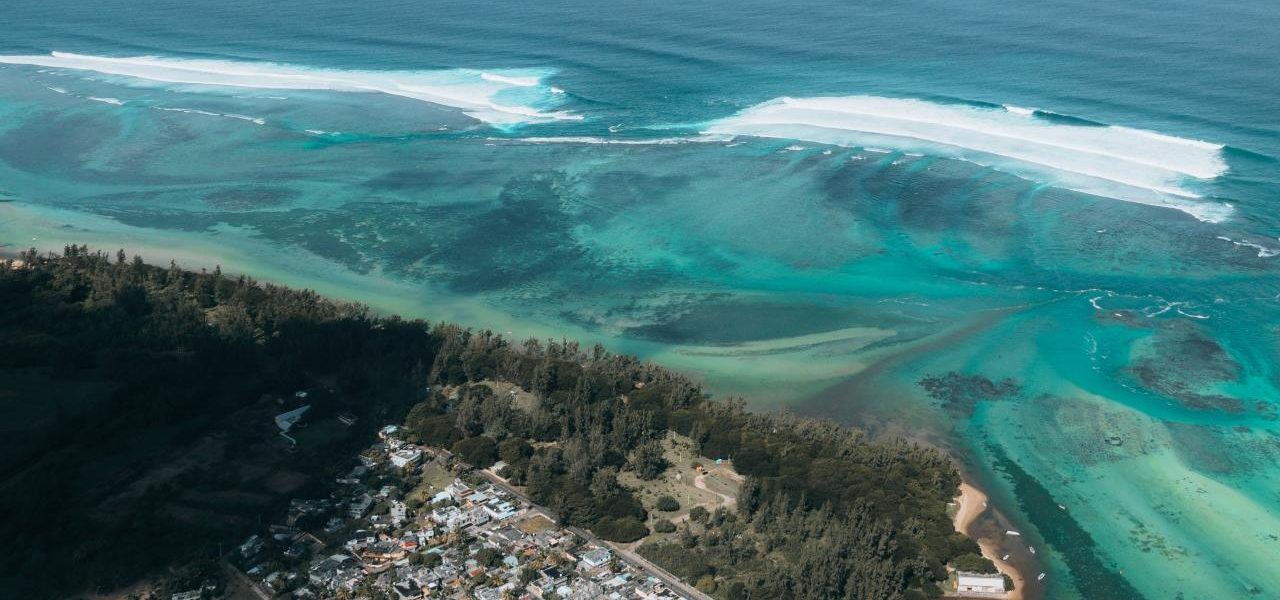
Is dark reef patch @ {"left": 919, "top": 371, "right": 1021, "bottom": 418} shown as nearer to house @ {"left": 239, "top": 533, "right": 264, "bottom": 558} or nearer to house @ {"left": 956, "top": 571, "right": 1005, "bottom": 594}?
house @ {"left": 956, "top": 571, "right": 1005, "bottom": 594}

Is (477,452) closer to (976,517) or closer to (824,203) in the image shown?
(976,517)

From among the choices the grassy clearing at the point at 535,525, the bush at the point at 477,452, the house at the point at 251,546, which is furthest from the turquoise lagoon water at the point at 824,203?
the house at the point at 251,546

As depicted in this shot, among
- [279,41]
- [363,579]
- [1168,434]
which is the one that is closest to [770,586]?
[363,579]

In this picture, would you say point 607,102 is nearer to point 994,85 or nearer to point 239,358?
point 994,85

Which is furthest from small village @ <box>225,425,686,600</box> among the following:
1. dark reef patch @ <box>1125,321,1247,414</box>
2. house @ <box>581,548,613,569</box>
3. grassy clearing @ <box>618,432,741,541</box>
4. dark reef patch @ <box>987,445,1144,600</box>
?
dark reef patch @ <box>1125,321,1247,414</box>

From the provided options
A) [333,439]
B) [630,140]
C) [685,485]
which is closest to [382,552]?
[333,439]

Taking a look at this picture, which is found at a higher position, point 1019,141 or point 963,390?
point 1019,141
